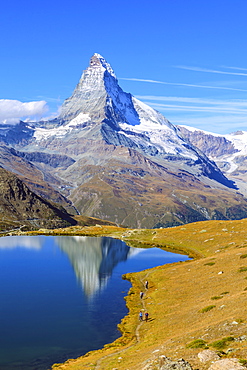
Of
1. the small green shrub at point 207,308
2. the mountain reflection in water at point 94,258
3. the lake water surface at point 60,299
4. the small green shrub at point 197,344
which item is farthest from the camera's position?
the mountain reflection in water at point 94,258

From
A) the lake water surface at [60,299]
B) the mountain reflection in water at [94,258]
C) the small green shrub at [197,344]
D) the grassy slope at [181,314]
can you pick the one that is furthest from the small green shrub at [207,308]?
the mountain reflection in water at [94,258]

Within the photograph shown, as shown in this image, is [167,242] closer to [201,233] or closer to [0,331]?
[201,233]

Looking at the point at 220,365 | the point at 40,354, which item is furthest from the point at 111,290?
the point at 220,365

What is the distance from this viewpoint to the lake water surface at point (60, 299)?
6462 centimetres

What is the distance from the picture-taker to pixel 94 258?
156 metres

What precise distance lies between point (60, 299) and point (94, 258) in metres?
62.2

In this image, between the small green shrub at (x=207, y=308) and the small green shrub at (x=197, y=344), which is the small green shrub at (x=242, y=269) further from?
the small green shrub at (x=197, y=344)

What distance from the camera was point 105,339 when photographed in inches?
2682

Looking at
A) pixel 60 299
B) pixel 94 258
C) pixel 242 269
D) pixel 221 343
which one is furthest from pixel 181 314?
pixel 94 258

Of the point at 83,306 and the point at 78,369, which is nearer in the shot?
the point at 78,369

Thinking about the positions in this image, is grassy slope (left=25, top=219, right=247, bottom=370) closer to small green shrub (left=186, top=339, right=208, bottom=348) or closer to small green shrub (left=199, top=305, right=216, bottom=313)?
small green shrub (left=199, top=305, right=216, bottom=313)

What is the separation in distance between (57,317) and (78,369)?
→ 1214 inches

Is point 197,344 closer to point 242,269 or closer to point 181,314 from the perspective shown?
point 181,314

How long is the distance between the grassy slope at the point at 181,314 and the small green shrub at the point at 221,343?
1.48 ft
